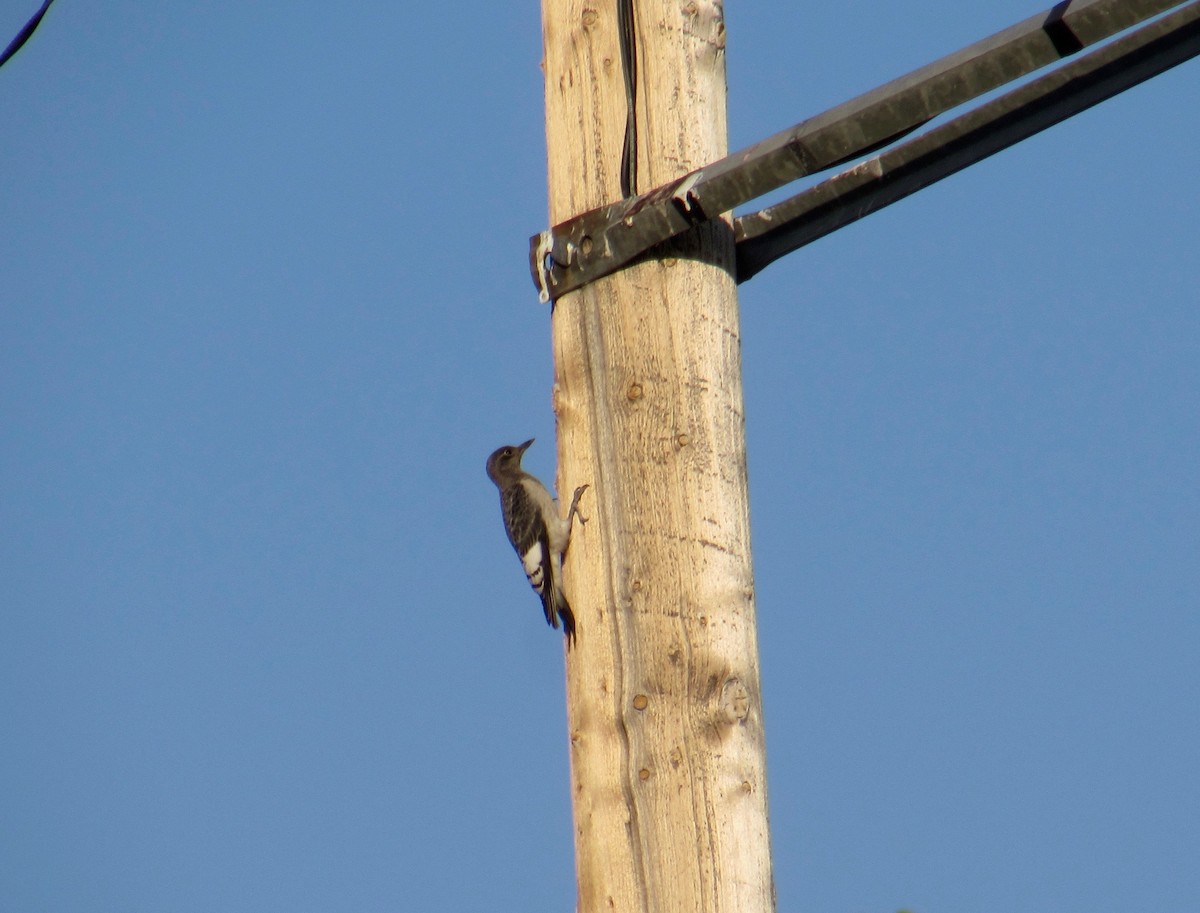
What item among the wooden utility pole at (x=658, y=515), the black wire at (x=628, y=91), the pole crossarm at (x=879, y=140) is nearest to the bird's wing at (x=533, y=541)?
the wooden utility pole at (x=658, y=515)

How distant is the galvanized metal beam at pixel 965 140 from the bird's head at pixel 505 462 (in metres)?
5.00

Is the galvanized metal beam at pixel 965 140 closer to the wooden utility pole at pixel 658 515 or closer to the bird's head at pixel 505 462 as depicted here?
the wooden utility pole at pixel 658 515

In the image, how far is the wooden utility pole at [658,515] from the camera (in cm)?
338

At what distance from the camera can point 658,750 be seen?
3.42m

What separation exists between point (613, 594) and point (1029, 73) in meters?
1.46

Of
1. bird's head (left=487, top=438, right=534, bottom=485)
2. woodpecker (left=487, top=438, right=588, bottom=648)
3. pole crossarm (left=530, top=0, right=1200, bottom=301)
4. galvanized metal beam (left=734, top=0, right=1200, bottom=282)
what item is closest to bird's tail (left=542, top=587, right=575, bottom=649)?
woodpecker (left=487, top=438, right=588, bottom=648)

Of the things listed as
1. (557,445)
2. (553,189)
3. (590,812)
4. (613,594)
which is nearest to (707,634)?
(613,594)

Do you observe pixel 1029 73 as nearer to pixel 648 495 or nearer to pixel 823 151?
pixel 823 151

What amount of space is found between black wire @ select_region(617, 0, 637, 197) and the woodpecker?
77 centimetres

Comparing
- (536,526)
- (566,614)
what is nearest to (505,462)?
(536,526)

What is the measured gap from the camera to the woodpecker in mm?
3869

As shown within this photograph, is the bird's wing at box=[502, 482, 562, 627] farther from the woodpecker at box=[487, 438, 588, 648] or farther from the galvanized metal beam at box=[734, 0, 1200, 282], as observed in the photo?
the galvanized metal beam at box=[734, 0, 1200, 282]

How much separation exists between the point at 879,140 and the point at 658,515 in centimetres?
99

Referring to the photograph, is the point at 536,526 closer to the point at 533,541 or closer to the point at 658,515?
the point at 533,541
